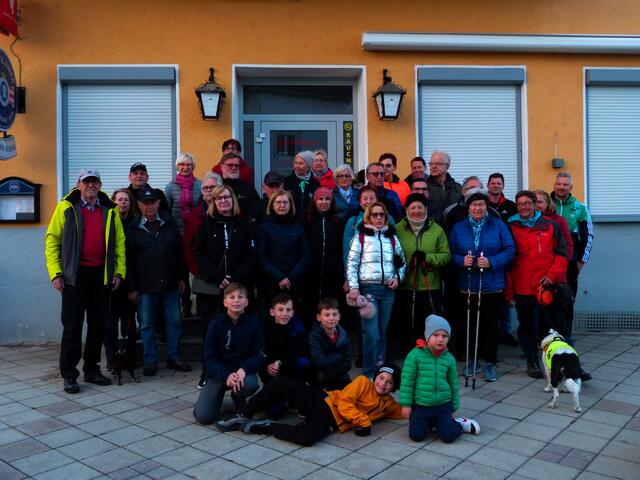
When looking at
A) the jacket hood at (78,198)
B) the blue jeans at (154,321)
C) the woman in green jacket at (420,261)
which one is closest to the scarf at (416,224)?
the woman in green jacket at (420,261)

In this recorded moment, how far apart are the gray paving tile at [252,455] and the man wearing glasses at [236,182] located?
2789mm

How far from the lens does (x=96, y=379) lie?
577 centimetres

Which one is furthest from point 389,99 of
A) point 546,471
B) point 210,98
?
point 546,471

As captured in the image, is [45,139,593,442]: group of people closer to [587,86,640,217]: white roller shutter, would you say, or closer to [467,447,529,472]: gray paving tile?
[467,447,529,472]: gray paving tile

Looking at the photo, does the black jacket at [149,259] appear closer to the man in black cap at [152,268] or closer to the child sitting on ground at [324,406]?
the man in black cap at [152,268]

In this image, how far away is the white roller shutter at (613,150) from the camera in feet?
28.0

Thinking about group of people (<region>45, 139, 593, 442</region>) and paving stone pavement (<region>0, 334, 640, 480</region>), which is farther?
group of people (<region>45, 139, 593, 442</region>)

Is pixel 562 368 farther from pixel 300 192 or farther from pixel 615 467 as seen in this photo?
pixel 300 192

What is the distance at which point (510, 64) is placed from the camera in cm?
834

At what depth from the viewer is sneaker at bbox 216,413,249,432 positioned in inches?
178

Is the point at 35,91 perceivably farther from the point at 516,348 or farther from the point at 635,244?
the point at 635,244

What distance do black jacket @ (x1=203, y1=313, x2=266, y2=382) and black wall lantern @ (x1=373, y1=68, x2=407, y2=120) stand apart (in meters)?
4.04

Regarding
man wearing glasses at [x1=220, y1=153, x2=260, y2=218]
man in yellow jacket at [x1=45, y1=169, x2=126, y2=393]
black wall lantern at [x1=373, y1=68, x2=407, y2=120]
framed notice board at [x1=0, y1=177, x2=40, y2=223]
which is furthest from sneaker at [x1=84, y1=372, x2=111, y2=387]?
black wall lantern at [x1=373, y1=68, x2=407, y2=120]

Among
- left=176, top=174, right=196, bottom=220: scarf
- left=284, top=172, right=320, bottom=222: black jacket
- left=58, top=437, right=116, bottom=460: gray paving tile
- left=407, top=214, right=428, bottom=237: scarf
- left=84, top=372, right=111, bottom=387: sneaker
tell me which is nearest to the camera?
left=58, top=437, right=116, bottom=460: gray paving tile
